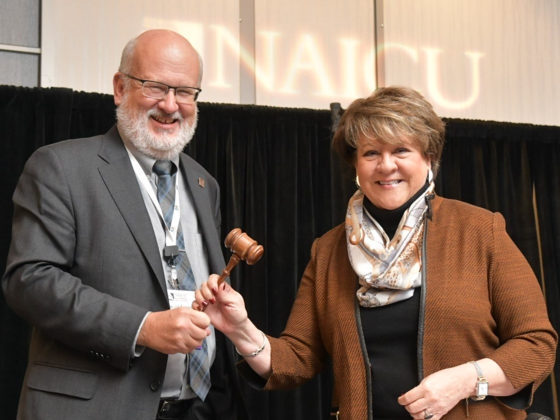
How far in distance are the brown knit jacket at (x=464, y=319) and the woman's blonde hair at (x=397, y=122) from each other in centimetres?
23

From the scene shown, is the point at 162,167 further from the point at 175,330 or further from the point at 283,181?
the point at 283,181

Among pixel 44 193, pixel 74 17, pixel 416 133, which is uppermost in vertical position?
pixel 74 17

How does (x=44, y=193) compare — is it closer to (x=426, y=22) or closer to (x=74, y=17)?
(x=74, y=17)

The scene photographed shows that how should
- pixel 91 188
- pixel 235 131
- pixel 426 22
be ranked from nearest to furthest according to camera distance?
pixel 91 188, pixel 235 131, pixel 426 22

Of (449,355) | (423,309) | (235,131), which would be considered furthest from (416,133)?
(235,131)

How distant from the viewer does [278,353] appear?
2.19 meters

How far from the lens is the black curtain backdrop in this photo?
12.8ft

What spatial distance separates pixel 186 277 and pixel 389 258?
2.21ft

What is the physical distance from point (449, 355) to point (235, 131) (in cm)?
271

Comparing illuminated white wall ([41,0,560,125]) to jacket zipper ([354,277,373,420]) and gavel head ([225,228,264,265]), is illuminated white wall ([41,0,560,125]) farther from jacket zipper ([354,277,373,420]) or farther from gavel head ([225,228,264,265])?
gavel head ([225,228,264,265])

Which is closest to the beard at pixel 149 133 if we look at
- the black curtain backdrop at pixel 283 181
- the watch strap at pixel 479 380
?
the watch strap at pixel 479 380

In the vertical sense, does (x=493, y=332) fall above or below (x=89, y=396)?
above

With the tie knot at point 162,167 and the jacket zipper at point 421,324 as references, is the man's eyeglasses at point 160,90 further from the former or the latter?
the jacket zipper at point 421,324

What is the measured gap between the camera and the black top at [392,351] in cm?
201
